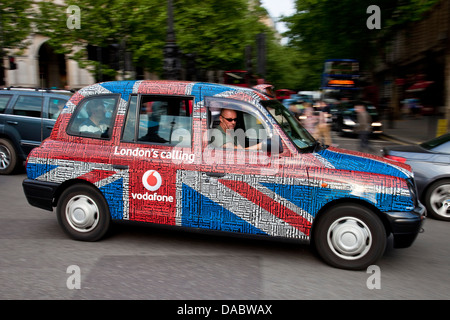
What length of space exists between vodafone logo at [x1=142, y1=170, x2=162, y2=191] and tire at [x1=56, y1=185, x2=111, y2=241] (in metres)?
0.61

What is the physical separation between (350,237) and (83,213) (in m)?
2.97

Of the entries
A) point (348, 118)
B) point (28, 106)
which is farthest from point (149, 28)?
point (28, 106)

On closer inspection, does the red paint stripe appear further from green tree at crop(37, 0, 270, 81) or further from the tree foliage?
the tree foliage

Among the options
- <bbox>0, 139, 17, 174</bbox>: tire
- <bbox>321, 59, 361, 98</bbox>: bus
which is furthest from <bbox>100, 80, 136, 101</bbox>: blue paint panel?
<bbox>321, 59, 361, 98</bbox>: bus

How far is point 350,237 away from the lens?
4480 mm

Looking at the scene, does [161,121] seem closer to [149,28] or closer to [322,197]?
A: [322,197]

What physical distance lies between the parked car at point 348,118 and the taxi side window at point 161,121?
1531 cm

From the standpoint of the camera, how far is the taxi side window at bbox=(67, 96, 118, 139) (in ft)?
16.8

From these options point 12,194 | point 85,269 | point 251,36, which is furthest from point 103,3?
point 85,269

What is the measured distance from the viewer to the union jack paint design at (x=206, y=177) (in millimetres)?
4461

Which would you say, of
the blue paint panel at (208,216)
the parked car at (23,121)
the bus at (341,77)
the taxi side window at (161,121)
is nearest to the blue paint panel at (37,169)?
the taxi side window at (161,121)
